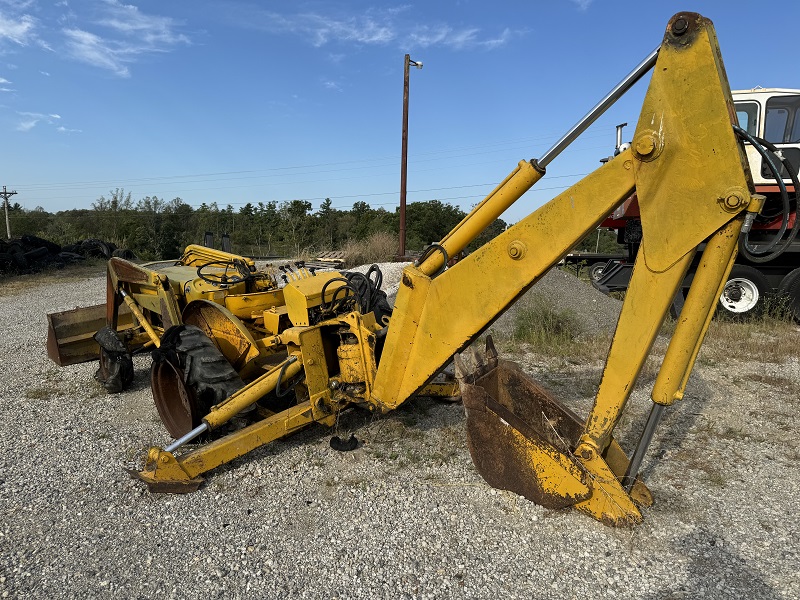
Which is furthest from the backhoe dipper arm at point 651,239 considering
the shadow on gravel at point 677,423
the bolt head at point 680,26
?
the shadow on gravel at point 677,423

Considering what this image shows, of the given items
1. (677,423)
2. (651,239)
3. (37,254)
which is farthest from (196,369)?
(37,254)

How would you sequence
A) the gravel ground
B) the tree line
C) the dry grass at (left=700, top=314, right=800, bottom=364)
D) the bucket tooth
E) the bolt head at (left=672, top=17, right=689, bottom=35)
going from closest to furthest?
the bolt head at (left=672, top=17, right=689, bottom=35)
the gravel ground
the bucket tooth
the dry grass at (left=700, top=314, right=800, bottom=364)
the tree line

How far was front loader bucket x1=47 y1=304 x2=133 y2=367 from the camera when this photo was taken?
5.98 meters

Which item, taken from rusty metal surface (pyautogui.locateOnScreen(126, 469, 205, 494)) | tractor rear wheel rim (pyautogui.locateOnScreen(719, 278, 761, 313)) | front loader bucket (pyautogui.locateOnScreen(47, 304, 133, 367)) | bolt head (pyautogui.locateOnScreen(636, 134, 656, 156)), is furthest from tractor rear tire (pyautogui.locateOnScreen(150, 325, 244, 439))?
tractor rear wheel rim (pyautogui.locateOnScreen(719, 278, 761, 313))

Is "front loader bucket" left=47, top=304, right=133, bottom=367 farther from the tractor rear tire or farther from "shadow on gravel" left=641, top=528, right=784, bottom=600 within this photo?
"shadow on gravel" left=641, top=528, right=784, bottom=600

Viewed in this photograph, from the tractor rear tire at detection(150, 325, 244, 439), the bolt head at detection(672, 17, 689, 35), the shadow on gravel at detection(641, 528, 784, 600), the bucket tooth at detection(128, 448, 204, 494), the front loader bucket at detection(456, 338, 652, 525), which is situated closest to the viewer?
the bolt head at detection(672, 17, 689, 35)

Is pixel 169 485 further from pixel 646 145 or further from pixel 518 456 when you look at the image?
pixel 646 145

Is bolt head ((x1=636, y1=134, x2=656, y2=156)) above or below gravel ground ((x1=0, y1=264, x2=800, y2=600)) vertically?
above

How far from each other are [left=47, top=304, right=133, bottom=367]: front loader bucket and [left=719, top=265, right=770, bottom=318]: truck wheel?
385 inches

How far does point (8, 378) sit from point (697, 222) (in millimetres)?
7384

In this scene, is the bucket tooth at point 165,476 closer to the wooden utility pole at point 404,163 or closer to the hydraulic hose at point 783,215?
the hydraulic hose at point 783,215

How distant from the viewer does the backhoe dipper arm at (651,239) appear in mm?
2371

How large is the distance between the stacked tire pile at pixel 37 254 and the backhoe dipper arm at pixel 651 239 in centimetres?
1672

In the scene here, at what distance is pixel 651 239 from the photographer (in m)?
2.59
